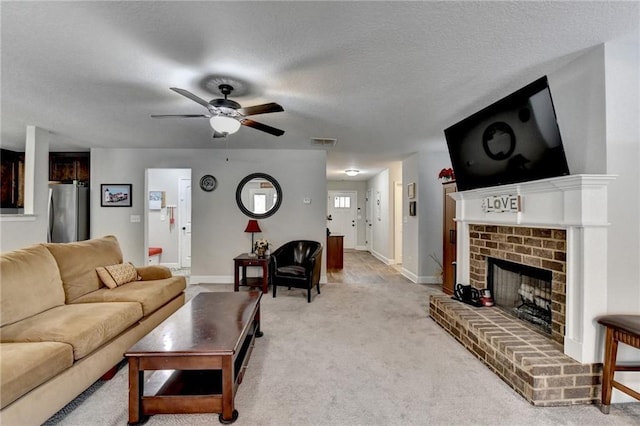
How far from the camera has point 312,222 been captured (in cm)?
506

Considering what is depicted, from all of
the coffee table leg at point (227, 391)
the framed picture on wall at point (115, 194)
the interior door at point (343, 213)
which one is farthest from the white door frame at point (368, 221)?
the coffee table leg at point (227, 391)

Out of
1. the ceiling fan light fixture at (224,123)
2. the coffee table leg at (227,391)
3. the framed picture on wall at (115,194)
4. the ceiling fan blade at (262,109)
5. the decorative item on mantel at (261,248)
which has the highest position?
the ceiling fan blade at (262,109)

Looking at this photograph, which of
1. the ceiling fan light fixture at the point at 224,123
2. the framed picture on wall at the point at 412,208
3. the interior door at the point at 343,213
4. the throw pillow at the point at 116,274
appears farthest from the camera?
the interior door at the point at 343,213

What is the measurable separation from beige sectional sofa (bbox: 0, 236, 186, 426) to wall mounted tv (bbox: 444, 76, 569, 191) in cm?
329

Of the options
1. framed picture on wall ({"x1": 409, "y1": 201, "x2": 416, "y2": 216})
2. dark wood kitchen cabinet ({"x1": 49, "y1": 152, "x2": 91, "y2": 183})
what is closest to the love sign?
framed picture on wall ({"x1": 409, "y1": 201, "x2": 416, "y2": 216})

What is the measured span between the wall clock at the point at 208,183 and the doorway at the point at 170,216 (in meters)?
1.75

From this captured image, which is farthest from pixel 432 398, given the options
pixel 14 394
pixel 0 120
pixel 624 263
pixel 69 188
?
pixel 69 188

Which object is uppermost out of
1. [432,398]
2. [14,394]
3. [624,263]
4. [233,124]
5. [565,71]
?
[565,71]

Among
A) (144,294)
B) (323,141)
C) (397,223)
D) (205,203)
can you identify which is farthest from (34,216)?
(397,223)

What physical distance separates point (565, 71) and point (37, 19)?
3398mm

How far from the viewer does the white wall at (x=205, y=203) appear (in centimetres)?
500

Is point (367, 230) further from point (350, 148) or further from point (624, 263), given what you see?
point (624, 263)

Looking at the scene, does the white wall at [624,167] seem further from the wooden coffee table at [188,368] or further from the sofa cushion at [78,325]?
the sofa cushion at [78,325]

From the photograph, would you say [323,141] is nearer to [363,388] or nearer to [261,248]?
[261,248]
